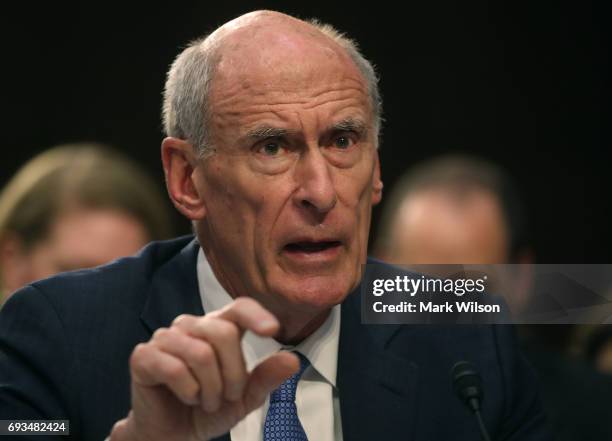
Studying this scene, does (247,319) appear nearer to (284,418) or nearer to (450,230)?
(284,418)

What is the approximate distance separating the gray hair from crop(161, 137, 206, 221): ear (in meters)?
0.03

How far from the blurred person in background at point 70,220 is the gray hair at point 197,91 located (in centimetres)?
108

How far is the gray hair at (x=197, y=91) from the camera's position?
2.51 metres

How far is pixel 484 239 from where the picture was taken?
414 cm

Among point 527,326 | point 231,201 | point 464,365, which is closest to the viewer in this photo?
point 464,365

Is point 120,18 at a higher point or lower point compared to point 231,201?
higher

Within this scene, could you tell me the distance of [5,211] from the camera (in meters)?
3.76

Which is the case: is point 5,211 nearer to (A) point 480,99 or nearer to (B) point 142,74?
(B) point 142,74

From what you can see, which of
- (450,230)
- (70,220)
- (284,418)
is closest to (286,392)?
(284,418)

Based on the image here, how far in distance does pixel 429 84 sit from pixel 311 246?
10.0 ft

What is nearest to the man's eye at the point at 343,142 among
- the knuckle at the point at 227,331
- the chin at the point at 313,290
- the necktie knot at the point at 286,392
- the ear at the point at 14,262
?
the chin at the point at 313,290

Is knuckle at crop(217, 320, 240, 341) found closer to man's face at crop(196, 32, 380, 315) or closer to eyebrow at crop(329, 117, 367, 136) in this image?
man's face at crop(196, 32, 380, 315)

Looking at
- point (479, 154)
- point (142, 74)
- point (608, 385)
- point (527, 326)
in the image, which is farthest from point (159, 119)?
point (608, 385)

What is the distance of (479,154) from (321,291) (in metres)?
3.08
